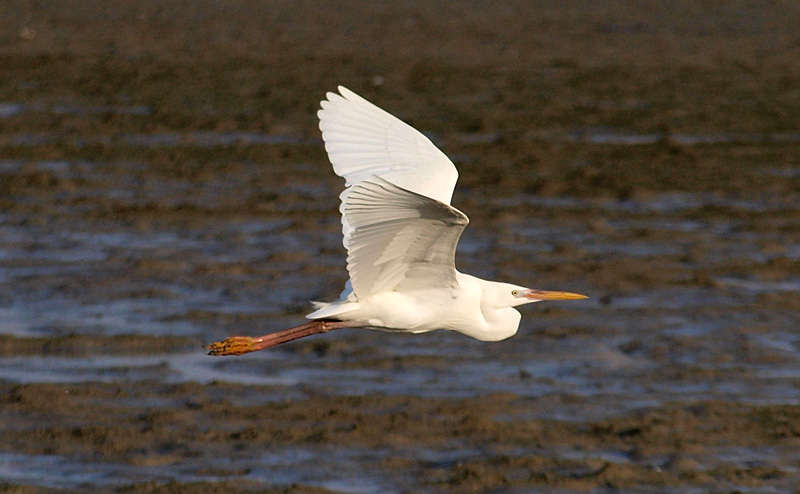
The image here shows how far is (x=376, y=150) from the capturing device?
20.1 feet

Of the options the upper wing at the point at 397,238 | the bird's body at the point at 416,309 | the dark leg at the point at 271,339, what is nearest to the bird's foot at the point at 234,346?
the dark leg at the point at 271,339

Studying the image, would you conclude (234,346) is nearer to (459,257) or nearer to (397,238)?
(397,238)

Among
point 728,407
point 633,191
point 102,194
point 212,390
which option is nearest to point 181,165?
point 102,194

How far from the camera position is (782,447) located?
698 cm

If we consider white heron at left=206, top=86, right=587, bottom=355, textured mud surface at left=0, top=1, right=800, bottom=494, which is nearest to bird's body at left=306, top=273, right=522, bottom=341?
white heron at left=206, top=86, right=587, bottom=355

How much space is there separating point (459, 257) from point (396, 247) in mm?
4989

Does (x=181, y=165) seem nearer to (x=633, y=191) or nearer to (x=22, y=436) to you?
(x=633, y=191)

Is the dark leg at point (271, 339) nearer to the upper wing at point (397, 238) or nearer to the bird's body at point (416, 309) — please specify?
the bird's body at point (416, 309)

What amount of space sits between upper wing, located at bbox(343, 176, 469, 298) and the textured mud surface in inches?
64.9

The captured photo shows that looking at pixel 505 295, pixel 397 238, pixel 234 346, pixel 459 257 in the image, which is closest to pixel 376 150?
pixel 505 295

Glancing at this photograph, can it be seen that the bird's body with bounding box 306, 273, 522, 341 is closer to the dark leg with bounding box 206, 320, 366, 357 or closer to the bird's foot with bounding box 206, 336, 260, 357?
the dark leg with bounding box 206, 320, 366, 357

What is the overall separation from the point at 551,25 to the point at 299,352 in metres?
11.5

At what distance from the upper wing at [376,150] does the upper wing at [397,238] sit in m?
0.64

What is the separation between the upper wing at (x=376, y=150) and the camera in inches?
234
